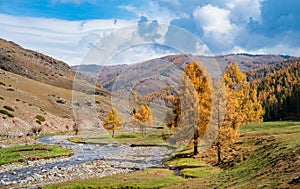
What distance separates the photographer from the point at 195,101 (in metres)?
43.9

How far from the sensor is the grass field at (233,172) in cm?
2316

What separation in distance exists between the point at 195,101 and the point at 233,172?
571 inches

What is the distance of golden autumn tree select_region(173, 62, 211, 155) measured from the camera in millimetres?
43750

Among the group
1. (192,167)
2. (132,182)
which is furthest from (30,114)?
(132,182)

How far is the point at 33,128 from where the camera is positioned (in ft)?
369

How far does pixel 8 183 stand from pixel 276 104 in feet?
400

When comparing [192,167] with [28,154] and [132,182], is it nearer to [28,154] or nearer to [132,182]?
[132,182]

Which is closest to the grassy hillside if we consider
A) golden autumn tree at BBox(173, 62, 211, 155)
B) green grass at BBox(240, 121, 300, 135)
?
golden autumn tree at BBox(173, 62, 211, 155)

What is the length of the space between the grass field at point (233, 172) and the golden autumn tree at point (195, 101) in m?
4.79

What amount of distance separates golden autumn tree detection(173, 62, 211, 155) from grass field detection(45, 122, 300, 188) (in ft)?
15.7

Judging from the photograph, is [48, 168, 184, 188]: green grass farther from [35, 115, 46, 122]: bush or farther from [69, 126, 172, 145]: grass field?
[35, 115, 46, 122]: bush

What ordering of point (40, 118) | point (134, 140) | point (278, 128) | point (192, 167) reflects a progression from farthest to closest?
1. point (40, 118)
2. point (134, 140)
3. point (278, 128)
4. point (192, 167)

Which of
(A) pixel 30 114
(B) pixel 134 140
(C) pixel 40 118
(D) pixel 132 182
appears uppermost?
(A) pixel 30 114

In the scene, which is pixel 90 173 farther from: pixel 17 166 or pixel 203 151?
pixel 203 151
